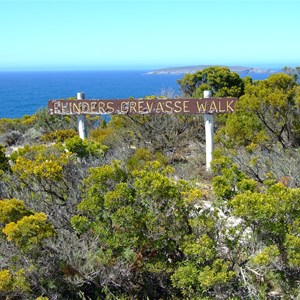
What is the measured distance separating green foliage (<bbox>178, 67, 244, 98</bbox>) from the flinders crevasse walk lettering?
7379mm

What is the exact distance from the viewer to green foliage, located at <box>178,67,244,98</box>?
766 inches

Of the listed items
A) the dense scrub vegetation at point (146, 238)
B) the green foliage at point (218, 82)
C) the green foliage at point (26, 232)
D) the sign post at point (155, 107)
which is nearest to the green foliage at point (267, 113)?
the sign post at point (155, 107)

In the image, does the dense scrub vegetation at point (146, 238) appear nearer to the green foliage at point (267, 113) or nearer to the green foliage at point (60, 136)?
the green foliage at point (267, 113)

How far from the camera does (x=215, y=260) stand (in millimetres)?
5621

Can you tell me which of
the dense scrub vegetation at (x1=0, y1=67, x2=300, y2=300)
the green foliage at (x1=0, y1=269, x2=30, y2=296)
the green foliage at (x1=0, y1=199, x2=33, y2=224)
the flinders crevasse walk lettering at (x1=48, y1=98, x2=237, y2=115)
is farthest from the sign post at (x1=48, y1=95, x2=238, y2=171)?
the green foliage at (x1=0, y1=269, x2=30, y2=296)

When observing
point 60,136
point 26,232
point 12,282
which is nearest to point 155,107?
point 60,136

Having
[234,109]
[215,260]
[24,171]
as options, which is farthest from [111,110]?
[215,260]

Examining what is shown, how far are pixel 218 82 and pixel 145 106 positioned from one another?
922 cm

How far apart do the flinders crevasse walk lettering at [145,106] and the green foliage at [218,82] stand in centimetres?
738

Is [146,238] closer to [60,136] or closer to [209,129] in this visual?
[209,129]

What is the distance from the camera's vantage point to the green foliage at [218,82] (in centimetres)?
1947

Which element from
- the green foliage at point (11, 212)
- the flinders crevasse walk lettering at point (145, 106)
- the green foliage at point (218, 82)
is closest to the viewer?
the green foliage at point (11, 212)

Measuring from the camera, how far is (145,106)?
11742 millimetres

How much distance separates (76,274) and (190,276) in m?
1.65
